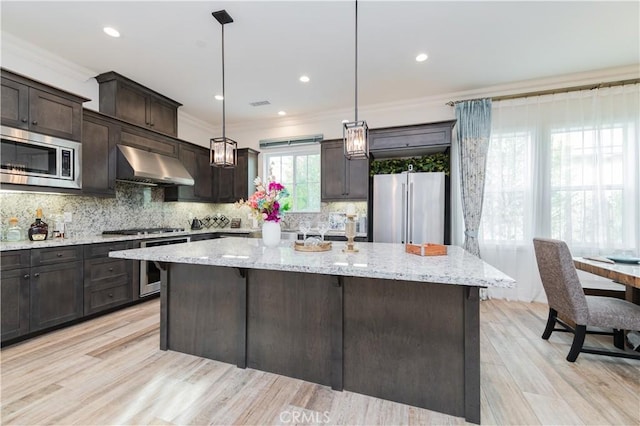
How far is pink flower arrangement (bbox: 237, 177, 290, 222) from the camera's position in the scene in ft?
8.15

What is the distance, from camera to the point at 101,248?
332 cm

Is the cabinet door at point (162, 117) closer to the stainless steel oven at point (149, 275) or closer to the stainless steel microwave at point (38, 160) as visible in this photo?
the stainless steel microwave at point (38, 160)

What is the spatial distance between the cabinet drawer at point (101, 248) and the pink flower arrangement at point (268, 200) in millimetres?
2078

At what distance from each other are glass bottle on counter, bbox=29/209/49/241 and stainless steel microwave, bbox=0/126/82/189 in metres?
0.46

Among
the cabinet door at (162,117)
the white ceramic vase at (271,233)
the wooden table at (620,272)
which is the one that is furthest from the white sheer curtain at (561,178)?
the cabinet door at (162,117)

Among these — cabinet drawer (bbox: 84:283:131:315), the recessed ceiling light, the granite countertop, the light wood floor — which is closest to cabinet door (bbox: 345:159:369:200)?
the granite countertop

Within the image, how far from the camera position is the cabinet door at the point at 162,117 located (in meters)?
4.34

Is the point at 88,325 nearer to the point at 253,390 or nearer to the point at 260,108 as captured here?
the point at 253,390

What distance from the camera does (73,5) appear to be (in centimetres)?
253

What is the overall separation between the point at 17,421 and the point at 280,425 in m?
1.51

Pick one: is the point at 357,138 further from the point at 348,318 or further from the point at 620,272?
the point at 620,272

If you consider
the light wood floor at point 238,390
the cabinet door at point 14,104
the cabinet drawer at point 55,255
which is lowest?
the light wood floor at point 238,390

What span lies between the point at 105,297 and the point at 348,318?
10.0 ft

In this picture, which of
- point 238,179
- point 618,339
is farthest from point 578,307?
point 238,179
